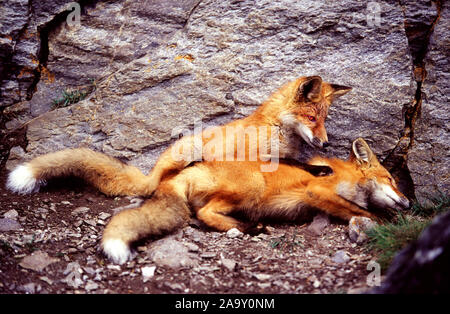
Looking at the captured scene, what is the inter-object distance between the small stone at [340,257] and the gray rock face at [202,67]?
1.94 metres

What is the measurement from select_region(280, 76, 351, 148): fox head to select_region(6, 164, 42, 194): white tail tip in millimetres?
3361

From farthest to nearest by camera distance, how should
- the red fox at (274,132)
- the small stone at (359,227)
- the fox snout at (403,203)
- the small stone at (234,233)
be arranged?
the red fox at (274,132), the fox snout at (403,203), the small stone at (234,233), the small stone at (359,227)

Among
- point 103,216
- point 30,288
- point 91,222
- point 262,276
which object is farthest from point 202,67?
point 30,288

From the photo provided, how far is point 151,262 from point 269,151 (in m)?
2.18

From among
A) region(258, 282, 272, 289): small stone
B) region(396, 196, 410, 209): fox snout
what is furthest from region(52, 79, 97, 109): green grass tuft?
region(396, 196, 410, 209): fox snout

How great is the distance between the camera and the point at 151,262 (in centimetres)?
399

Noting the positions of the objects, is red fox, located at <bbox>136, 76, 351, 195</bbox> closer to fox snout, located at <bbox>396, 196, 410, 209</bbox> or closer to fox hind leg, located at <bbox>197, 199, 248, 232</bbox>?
fox hind leg, located at <bbox>197, 199, 248, 232</bbox>

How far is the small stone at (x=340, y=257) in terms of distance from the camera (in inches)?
157

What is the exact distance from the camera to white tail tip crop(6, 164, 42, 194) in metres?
4.95

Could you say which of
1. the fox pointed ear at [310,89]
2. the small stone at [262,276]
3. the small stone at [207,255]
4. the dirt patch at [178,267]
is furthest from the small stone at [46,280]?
the fox pointed ear at [310,89]

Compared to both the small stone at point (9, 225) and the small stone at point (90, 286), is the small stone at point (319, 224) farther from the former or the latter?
the small stone at point (9, 225)

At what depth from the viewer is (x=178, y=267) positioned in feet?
12.9
